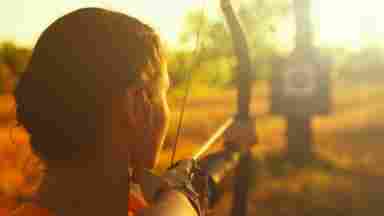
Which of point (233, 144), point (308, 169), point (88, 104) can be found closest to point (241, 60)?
point (233, 144)

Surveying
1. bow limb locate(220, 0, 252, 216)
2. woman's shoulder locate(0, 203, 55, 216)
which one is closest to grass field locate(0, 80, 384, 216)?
woman's shoulder locate(0, 203, 55, 216)

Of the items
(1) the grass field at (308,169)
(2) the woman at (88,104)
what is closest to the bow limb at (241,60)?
(1) the grass field at (308,169)

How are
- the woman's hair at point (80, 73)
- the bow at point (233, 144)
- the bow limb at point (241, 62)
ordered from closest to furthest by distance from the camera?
the woman's hair at point (80, 73) < the bow at point (233, 144) < the bow limb at point (241, 62)

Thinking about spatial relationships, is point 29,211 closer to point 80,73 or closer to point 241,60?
point 80,73

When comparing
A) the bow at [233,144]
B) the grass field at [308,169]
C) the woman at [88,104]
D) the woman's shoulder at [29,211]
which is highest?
the woman at [88,104]

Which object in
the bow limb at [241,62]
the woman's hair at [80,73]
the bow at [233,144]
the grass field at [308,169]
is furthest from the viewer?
the grass field at [308,169]

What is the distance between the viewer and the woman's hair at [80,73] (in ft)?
2.99

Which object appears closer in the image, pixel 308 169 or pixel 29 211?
pixel 29 211

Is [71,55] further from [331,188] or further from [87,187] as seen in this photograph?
[331,188]

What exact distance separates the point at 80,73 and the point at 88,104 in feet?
0.17

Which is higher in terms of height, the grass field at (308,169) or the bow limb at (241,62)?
the bow limb at (241,62)

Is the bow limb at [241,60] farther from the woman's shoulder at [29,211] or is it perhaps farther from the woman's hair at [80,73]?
the woman's shoulder at [29,211]

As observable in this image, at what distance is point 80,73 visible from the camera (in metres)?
0.92

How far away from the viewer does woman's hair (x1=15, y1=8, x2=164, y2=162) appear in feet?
2.99
